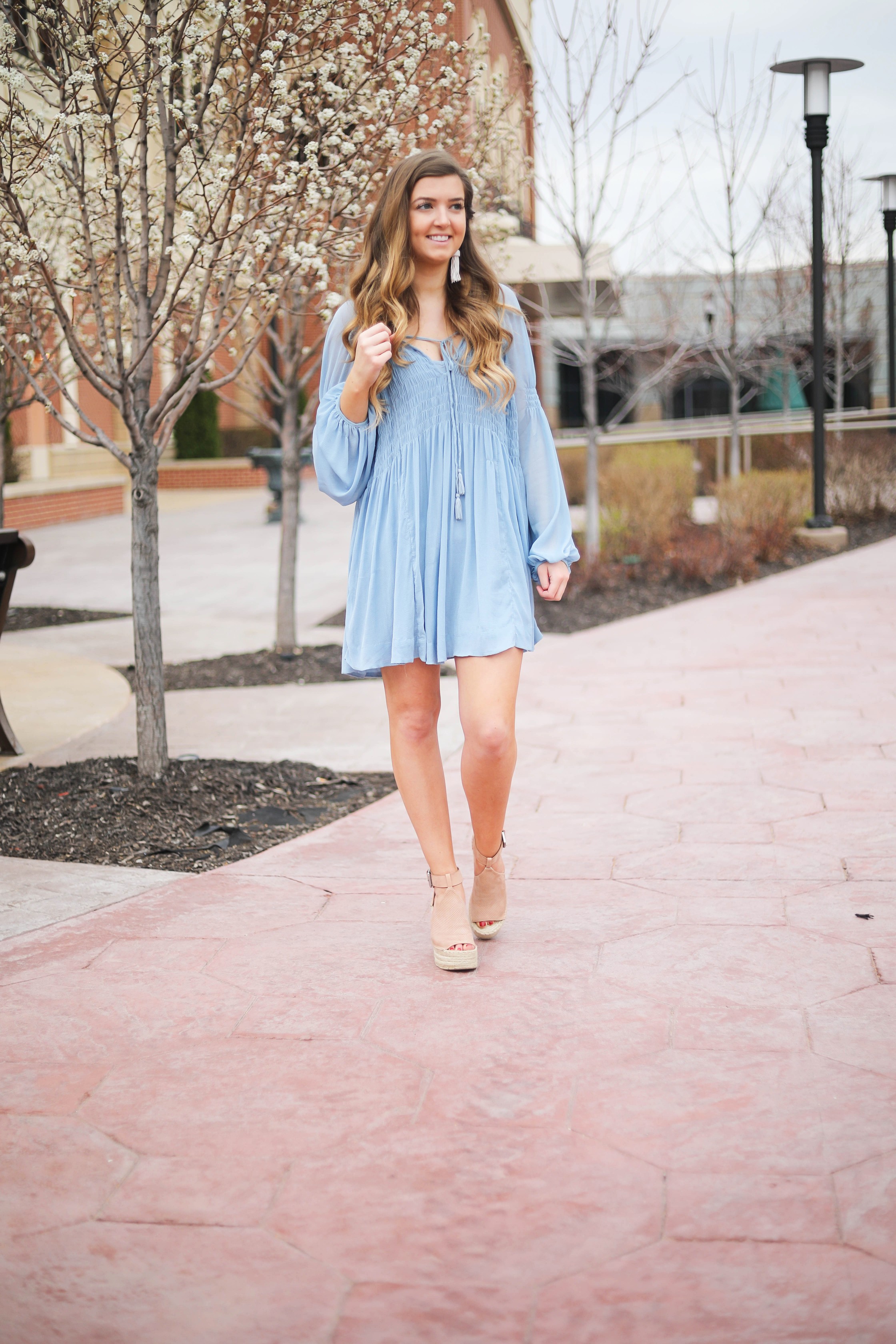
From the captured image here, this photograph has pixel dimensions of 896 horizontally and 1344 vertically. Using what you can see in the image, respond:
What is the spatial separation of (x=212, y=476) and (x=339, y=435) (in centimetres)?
2342

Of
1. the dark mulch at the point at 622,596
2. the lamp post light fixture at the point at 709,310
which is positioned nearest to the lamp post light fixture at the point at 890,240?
the lamp post light fixture at the point at 709,310

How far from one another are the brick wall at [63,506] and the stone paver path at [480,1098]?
536 inches

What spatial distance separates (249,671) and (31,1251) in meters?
5.74

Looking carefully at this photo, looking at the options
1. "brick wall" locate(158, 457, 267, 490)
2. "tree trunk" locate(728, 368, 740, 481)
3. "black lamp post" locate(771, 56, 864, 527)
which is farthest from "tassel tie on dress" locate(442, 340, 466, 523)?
"brick wall" locate(158, 457, 267, 490)

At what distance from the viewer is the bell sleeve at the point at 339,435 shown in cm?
315

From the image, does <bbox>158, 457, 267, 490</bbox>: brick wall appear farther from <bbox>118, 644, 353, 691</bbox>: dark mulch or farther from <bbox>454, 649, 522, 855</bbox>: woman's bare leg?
<bbox>454, 649, 522, 855</bbox>: woman's bare leg

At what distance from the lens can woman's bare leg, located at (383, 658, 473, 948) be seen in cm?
324

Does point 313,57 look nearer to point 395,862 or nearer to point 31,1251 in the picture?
point 395,862

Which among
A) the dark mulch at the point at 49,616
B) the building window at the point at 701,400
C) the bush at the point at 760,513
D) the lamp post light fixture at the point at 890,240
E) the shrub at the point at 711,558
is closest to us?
the dark mulch at the point at 49,616

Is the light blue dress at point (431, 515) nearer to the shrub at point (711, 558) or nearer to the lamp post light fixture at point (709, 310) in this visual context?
the shrub at point (711, 558)

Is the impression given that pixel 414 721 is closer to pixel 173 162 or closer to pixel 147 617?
pixel 147 617

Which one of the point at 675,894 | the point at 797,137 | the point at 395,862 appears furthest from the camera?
the point at 797,137

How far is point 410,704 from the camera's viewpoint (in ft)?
10.7

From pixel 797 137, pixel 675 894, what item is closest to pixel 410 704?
pixel 675 894
